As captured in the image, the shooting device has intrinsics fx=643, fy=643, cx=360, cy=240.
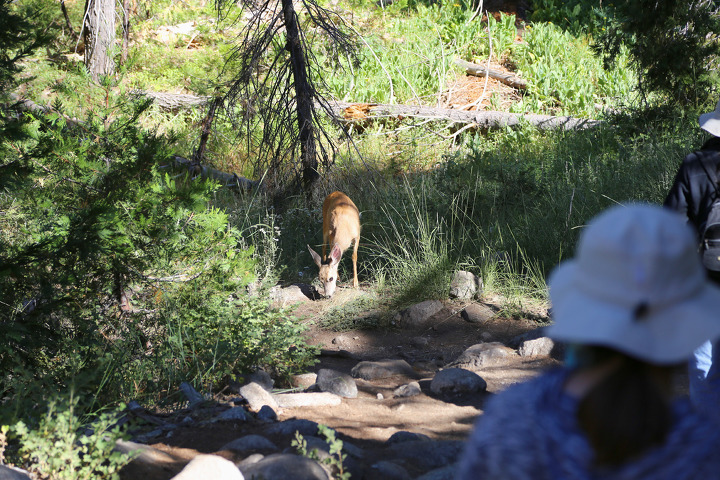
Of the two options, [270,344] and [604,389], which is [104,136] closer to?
[270,344]

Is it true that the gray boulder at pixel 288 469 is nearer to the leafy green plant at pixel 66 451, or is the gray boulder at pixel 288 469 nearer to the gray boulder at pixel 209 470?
the gray boulder at pixel 209 470

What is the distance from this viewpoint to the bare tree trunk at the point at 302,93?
9000 millimetres

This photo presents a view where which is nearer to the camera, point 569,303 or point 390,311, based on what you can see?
point 569,303

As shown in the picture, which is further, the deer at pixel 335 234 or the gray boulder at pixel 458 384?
the deer at pixel 335 234

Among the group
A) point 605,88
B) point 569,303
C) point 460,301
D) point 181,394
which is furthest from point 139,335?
point 605,88

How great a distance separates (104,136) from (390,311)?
3.57 m

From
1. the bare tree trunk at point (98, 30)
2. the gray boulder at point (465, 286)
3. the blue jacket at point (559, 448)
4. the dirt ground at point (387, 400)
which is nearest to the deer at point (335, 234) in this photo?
the dirt ground at point (387, 400)

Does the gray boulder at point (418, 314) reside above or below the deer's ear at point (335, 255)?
below

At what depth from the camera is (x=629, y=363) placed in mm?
1169

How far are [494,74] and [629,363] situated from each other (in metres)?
15.7

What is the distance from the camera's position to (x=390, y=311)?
7305 millimetres

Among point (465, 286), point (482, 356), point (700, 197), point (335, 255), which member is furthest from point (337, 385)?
point (335, 255)

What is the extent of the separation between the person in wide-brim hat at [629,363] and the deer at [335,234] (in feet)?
23.1

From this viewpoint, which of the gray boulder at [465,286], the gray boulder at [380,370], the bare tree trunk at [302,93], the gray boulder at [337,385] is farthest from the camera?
the bare tree trunk at [302,93]
